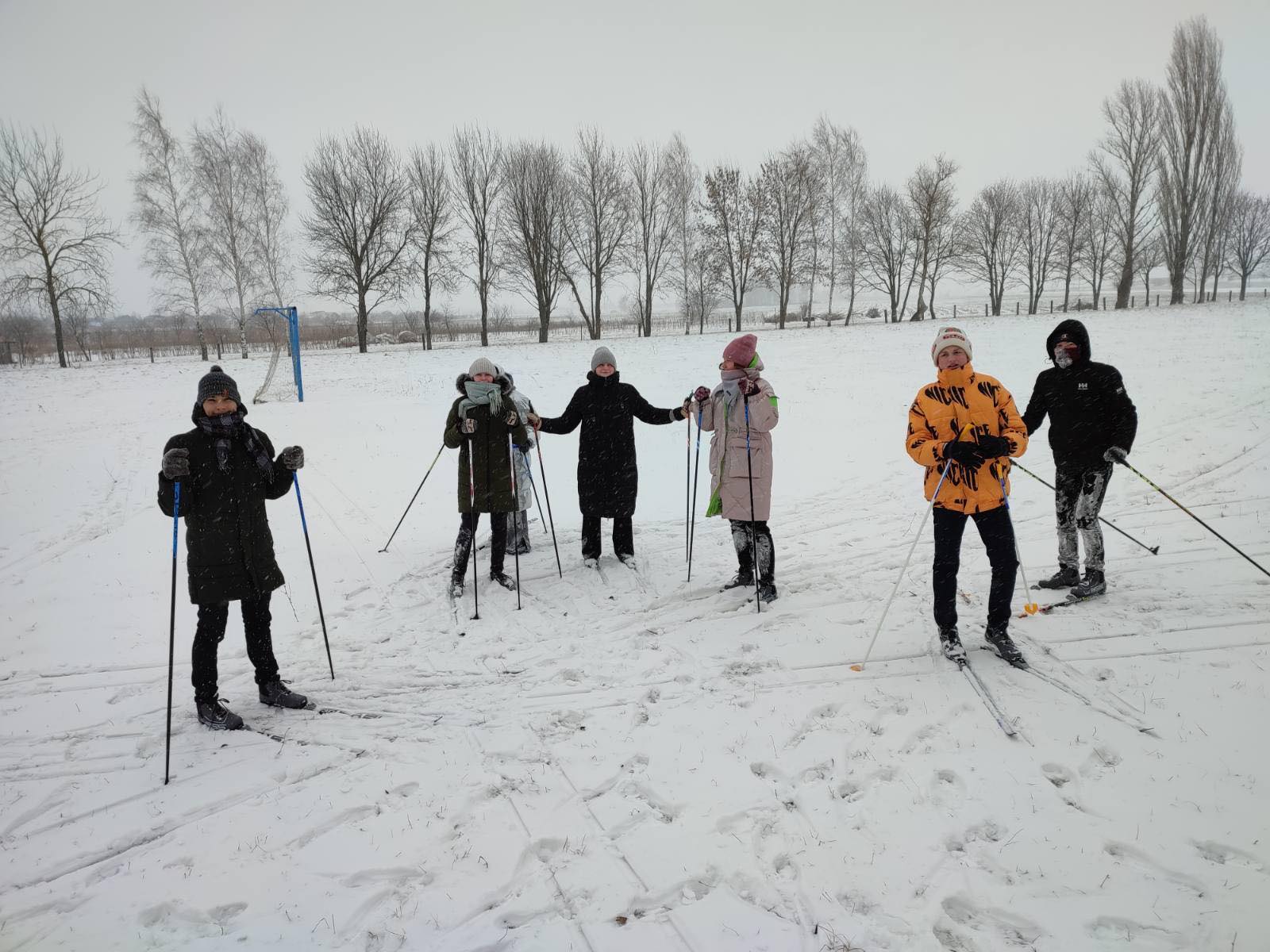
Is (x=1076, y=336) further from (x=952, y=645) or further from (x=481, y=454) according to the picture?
(x=481, y=454)

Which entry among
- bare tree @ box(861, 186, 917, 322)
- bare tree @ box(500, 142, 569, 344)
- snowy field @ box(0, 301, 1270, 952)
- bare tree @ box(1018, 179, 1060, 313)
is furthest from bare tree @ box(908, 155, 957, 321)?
snowy field @ box(0, 301, 1270, 952)

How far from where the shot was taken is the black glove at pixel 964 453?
147 inches

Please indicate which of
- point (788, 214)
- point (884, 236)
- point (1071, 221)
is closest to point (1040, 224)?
point (1071, 221)

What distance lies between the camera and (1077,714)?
343 cm

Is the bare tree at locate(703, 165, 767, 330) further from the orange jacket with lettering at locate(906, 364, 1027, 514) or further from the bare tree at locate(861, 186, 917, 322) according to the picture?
the orange jacket with lettering at locate(906, 364, 1027, 514)

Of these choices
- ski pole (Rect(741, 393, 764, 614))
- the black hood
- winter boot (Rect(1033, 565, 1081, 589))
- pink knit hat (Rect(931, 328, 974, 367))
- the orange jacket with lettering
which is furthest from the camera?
ski pole (Rect(741, 393, 764, 614))

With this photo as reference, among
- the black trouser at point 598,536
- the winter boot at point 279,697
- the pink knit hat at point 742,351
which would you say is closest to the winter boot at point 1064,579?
the pink knit hat at point 742,351

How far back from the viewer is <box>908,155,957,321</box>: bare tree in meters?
34.1

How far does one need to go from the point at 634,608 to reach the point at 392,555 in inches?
127

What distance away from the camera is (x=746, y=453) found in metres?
5.25

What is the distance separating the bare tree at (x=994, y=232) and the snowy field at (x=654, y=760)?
4034 cm

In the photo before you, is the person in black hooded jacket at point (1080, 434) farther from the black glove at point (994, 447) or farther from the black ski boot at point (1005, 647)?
the black ski boot at point (1005, 647)

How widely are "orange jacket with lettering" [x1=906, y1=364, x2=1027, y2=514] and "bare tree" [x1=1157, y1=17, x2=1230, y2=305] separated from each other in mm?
30463

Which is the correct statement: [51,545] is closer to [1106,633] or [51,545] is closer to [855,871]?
[855,871]
